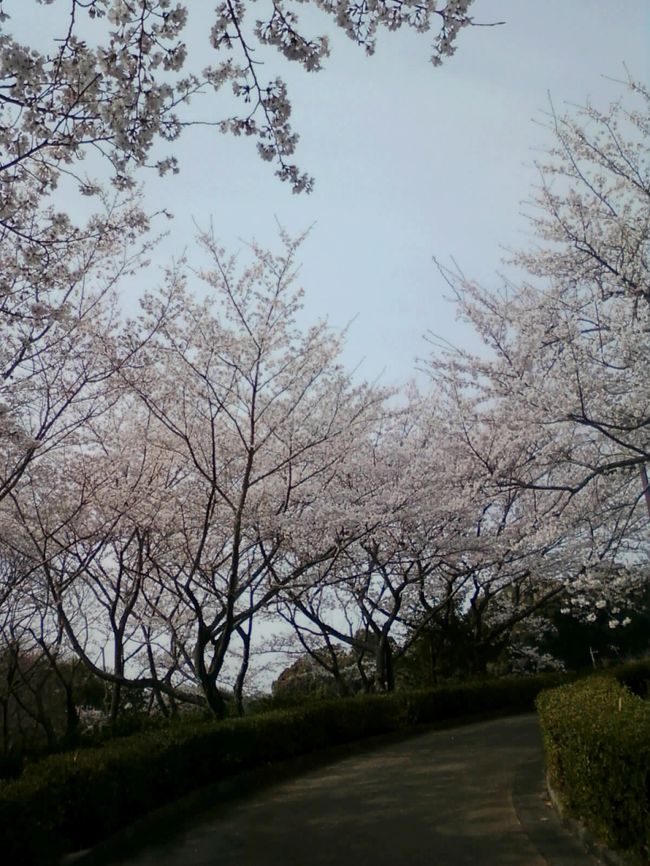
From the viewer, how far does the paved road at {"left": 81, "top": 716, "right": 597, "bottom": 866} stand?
497 centimetres

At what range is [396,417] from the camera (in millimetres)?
14789

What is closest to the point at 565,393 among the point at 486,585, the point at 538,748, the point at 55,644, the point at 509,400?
the point at 509,400

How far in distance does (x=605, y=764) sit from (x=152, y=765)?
386 cm

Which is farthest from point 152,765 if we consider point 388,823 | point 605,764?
point 605,764

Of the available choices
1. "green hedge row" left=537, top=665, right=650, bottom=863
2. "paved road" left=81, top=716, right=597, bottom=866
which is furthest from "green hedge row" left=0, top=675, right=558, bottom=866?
"green hedge row" left=537, top=665, right=650, bottom=863

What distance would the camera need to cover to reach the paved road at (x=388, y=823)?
196 inches

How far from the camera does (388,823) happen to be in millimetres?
5809

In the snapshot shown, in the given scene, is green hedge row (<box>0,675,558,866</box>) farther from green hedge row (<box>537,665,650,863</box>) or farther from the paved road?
green hedge row (<box>537,665,650,863</box>)

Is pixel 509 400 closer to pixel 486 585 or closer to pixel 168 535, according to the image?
pixel 168 535

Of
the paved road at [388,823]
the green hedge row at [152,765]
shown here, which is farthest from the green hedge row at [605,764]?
the green hedge row at [152,765]

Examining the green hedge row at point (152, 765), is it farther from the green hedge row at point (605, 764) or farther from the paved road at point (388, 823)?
the green hedge row at point (605, 764)

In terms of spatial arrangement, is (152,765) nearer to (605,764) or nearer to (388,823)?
(388,823)

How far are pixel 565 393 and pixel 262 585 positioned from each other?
6037 mm

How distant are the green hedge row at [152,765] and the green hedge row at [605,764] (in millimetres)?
3307
